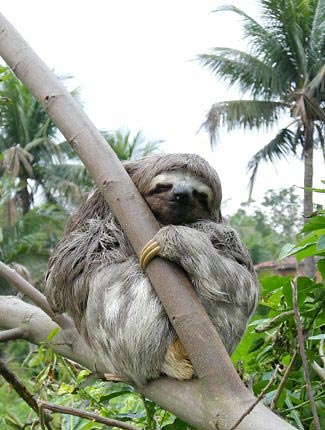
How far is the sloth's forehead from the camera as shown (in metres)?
3.52

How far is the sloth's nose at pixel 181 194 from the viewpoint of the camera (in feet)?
11.2

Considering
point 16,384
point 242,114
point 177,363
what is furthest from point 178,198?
point 242,114

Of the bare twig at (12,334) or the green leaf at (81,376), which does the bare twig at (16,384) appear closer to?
the bare twig at (12,334)

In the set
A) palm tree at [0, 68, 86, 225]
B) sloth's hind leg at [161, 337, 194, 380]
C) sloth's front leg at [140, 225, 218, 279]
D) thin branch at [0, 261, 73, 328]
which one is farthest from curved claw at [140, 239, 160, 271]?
palm tree at [0, 68, 86, 225]

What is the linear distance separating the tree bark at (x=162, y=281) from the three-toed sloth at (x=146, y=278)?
0.46ft

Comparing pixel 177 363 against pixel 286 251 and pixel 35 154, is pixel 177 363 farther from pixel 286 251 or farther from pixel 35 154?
pixel 35 154

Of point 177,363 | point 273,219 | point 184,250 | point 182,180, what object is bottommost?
point 273,219

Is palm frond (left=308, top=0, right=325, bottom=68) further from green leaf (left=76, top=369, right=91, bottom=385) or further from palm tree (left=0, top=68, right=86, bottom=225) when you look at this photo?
green leaf (left=76, top=369, right=91, bottom=385)

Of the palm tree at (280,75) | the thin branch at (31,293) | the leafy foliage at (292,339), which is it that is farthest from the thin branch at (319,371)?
the palm tree at (280,75)

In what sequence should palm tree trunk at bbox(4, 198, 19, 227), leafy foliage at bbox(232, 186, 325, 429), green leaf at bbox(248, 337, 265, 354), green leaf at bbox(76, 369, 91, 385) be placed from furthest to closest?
palm tree trunk at bbox(4, 198, 19, 227) < green leaf at bbox(248, 337, 265, 354) < green leaf at bbox(76, 369, 91, 385) < leafy foliage at bbox(232, 186, 325, 429)

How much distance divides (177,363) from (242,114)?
3054cm

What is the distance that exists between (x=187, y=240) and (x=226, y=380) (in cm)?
84

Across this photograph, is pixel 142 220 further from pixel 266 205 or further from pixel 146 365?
pixel 266 205

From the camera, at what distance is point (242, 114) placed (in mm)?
32688
